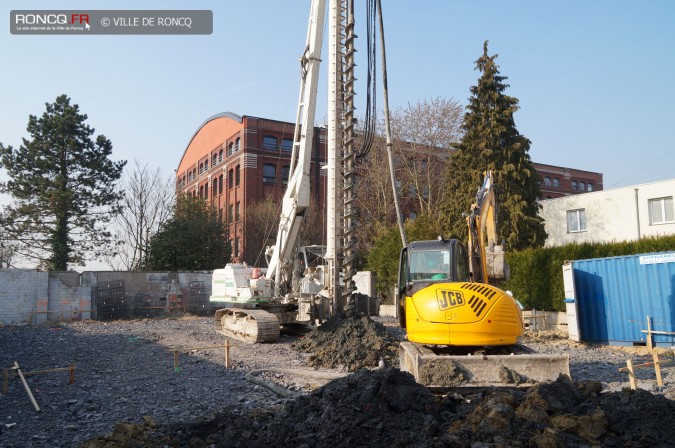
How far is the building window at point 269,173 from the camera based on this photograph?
41.1m

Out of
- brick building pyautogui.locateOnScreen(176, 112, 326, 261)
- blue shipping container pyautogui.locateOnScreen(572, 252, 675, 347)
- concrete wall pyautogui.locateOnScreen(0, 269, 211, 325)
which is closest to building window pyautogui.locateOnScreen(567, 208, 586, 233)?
brick building pyautogui.locateOnScreen(176, 112, 326, 261)

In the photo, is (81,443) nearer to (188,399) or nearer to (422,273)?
(188,399)

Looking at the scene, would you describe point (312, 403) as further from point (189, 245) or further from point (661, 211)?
point (661, 211)

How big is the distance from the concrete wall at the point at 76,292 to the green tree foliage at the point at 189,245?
5.09 metres

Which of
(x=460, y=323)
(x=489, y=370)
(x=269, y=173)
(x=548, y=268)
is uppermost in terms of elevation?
(x=269, y=173)

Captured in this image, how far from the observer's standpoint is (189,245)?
Answer: 31250mm

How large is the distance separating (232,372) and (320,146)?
32.9 m

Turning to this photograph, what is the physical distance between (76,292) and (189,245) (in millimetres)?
8475

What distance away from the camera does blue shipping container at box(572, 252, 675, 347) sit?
45.4 ft

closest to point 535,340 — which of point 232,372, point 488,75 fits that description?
point 232,372

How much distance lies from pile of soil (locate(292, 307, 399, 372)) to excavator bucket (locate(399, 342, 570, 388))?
4.02 m

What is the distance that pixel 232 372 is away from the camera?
10695 millimetres

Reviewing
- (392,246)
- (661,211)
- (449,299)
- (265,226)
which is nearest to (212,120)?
(265,226)

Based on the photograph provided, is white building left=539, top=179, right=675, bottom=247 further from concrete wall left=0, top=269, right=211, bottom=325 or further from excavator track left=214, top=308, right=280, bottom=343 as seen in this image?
concrete wall left=0, top=269, right=211, bottom=325
